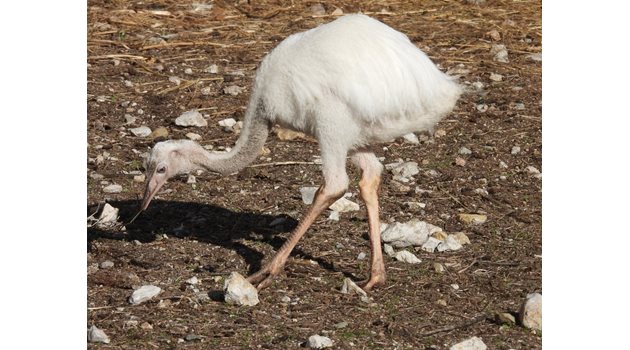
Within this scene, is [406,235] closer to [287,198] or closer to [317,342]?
[287,198]

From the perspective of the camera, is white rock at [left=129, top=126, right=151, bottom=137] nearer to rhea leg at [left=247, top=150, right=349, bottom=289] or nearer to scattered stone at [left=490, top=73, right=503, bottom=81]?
rhea leg at [left=247, top=150, right=349, bottom=289]

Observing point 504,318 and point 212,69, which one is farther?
point 212,69

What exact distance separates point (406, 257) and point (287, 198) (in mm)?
1286

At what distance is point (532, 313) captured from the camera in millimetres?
6387

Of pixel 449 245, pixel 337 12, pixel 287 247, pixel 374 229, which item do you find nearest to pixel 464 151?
pixel 449 245

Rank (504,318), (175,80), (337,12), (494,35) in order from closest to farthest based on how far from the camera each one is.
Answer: (504,318), (175,80), (494,35), (337,12)

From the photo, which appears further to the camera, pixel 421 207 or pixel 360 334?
pixel 421 207

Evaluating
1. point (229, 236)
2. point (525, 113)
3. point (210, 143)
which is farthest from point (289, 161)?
A: point (525, 113)

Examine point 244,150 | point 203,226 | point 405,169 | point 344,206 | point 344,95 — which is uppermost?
point 344,95

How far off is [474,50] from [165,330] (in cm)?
575

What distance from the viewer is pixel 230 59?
1104cm

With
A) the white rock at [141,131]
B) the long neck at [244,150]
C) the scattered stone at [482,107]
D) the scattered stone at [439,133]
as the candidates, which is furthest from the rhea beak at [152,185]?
the scattered stone at [482,107]

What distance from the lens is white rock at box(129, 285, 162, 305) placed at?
6715 mm

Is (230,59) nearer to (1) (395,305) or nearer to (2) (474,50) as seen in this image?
(2) (474,50)
